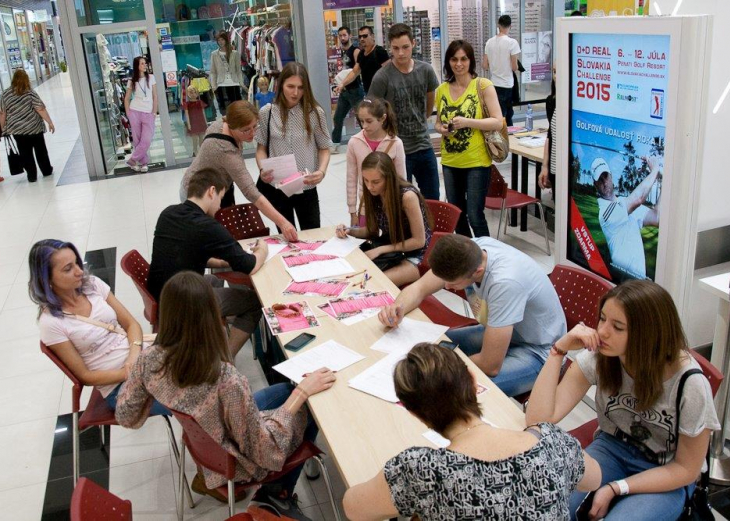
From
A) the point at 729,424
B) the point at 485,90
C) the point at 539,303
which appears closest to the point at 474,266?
the point at 539,303

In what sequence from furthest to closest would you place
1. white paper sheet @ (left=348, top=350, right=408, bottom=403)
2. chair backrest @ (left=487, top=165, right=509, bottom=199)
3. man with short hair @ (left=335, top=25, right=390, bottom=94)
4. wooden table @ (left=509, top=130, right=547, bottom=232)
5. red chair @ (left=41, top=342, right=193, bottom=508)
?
man with short hair @ (left=335, top=25, right=390, bottom=94)
wooden table @ (left=509, top=130, right=547, bottom=232)
chair backrest @ (left=487, top=165, right=509, bottom=199)
red chair @ (left=41, top=342, right=193, bottom=508)
white paper sheet @ (left=348, top=350, right=408, bottom=403)

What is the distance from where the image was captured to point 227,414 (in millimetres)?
2574

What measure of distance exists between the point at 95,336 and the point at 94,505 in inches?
53.2

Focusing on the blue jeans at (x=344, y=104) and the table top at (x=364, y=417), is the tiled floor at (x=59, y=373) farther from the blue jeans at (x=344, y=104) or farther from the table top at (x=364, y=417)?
the table top at (x=364, y=417)

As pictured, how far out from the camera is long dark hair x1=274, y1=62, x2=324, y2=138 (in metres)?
4.84

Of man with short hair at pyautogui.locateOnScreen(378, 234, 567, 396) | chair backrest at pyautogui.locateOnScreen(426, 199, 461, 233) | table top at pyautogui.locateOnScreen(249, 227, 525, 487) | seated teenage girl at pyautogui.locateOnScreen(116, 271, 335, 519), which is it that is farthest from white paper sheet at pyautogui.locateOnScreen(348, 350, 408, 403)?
chair backrest at pyautogui.locateOnScreen(426, 199, 461, 233)

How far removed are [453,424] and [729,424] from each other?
7.23 ft

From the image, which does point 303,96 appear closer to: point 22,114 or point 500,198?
point 500,198

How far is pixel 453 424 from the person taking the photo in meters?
1.81

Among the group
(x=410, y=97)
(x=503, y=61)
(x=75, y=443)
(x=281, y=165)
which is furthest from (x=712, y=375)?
(x=503, y=61)

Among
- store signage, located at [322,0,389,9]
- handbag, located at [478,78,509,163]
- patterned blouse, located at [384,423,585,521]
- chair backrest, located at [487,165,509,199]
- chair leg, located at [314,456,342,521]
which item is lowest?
chair leg, located at [314,456,342,521]

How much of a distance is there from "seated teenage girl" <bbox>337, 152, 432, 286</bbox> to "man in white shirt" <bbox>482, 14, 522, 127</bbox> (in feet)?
21.8

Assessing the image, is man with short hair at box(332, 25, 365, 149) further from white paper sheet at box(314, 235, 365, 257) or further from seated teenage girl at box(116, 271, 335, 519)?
seated teenage girl at box(116, 271, 335, 519)

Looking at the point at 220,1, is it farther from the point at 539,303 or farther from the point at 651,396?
the point at 651,396
